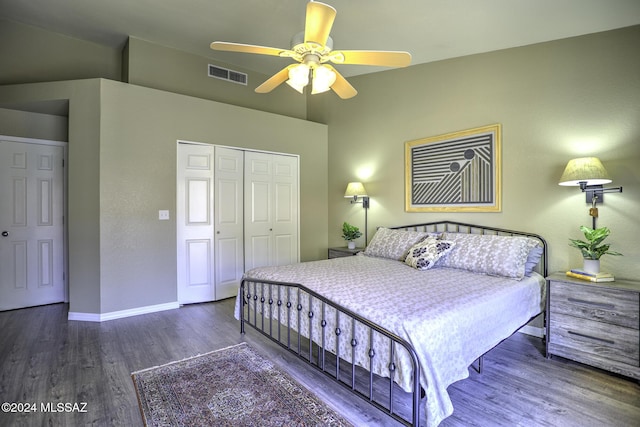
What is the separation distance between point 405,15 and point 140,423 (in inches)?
156

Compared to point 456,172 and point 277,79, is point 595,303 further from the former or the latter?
point 277,79

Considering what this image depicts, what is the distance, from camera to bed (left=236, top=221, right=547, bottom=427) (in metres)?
1.71

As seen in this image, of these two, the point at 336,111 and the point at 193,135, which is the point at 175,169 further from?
the point at 336,111

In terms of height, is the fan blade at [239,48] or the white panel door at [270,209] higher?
the fan blade at [239,48]

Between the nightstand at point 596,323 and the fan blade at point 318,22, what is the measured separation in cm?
269

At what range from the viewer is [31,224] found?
4.16m

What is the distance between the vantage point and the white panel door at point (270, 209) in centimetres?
480

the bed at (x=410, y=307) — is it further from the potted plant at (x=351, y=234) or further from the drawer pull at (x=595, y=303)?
the potted plant at (x=351, y=234)

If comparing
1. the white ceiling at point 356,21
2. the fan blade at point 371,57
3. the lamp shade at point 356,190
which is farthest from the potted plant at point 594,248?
the lamp shade at point 356,190

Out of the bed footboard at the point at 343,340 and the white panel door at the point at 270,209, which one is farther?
the white panel door at the point at 270,209

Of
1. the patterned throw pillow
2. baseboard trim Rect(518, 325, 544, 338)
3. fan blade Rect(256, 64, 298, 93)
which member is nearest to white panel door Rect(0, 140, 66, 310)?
fan blade Rect(256, 64, 298, 93)

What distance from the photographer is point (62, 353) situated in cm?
280

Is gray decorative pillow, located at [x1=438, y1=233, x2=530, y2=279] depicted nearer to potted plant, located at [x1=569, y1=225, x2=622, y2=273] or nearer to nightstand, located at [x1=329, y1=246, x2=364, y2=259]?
potted plant, located at [x1=569, y1=225, x2=622, y2=273]

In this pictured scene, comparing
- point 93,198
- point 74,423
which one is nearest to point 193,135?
point 93,198
